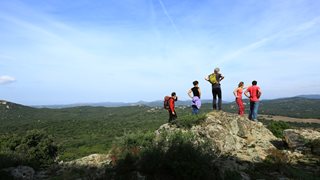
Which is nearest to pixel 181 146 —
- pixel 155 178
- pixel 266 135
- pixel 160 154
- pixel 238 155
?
pixel 160 154

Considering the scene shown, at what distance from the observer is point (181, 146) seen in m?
6.48

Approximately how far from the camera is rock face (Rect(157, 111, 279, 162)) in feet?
30.1

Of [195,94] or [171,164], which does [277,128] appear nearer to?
[195,94]

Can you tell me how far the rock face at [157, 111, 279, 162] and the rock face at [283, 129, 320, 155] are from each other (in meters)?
0.67

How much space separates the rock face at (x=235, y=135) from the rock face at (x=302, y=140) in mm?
671

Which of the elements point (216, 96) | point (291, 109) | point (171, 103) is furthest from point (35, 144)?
point (291, 109)

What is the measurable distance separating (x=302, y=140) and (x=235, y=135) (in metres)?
2.17

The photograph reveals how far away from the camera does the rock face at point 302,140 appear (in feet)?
30.4

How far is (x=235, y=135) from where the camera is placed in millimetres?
10789

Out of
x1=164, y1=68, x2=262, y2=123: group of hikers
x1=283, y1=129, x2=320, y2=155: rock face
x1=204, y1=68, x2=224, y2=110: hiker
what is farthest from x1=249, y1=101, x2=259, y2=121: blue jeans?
x1=283, y1=129, x2=320, y2=155: rock face

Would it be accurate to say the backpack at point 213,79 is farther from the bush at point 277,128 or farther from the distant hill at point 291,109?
the distant hill at point 291,109

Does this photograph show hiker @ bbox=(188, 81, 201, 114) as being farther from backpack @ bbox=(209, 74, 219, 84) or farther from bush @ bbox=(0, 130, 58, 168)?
bush @ bbox=(0, 130, 58, 168)

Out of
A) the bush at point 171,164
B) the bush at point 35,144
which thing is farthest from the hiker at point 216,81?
the bush at point 35,144

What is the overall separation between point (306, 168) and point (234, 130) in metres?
3.46
